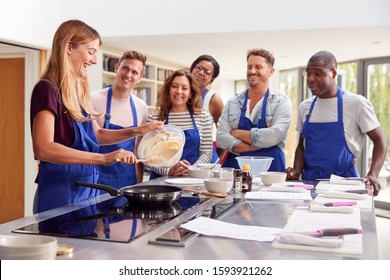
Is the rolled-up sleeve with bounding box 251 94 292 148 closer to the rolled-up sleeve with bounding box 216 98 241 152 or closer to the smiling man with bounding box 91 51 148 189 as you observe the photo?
the rolled-up sleeve with bounding box 216 98 241 152

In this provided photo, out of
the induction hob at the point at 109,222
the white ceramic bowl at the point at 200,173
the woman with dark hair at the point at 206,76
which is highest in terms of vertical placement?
the woman with dark hair at the point at 206,76

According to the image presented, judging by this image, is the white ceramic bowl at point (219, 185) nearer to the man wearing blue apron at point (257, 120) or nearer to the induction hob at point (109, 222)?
the induction hob at point (109, 222)

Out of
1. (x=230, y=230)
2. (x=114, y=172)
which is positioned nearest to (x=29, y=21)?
(x=114, y=172)

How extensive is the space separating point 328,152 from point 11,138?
3.90 meters

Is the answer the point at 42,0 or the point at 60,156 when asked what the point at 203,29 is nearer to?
the point at 42,0

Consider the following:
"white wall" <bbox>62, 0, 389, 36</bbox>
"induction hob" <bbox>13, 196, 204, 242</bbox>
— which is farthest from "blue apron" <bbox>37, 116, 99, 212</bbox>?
"white wall" <bbox>62, 0, 389, 36</bbox>

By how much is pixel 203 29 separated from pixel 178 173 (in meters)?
3.37

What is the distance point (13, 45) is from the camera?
4898mm

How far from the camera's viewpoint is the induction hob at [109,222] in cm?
124

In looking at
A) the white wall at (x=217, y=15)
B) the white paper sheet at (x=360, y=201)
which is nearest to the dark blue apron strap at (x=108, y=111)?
the white paper sheet at (x=360, y=201)

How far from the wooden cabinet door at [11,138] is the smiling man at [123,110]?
2.63m

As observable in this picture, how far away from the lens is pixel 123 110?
2869mm

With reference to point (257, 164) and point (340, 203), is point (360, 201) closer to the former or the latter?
point (340, 203)

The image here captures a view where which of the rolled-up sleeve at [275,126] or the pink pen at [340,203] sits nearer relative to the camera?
the pink pen at [340,203]
